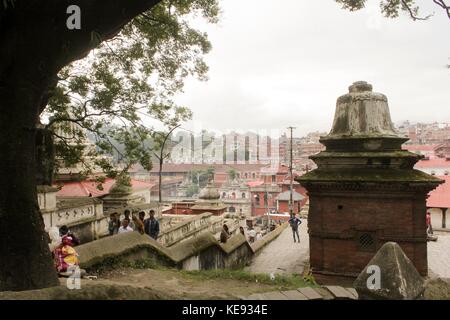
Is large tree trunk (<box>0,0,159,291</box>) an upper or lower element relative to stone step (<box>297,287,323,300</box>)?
upper

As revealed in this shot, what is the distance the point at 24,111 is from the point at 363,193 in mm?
8770

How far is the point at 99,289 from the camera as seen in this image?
3281mm

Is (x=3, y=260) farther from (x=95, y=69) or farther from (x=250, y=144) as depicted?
(x=250, y=144)

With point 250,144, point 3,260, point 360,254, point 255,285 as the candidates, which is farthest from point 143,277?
point 250,144

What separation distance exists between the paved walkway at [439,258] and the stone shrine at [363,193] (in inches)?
74.9

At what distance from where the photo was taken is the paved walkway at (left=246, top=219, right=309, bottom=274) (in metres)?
12.4

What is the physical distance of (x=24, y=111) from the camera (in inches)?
189

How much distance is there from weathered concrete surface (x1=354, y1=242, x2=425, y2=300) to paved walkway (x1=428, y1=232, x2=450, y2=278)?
824 centimetres

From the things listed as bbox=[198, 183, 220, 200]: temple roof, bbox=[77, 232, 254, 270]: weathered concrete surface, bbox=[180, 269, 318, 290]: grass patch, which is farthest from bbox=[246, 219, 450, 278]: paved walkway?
bbox=[198, 183, 220, 200]: temple roof

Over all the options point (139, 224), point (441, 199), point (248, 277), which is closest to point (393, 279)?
point (248, 277)

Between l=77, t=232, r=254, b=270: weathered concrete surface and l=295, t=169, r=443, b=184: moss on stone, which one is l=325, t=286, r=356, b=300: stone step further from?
l=295, t=169, r=443, b=184: moss on stone

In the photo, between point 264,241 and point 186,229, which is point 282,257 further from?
point 186,229

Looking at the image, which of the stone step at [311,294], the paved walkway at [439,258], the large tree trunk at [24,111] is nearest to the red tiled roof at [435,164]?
the paved walkway at [439,258]
